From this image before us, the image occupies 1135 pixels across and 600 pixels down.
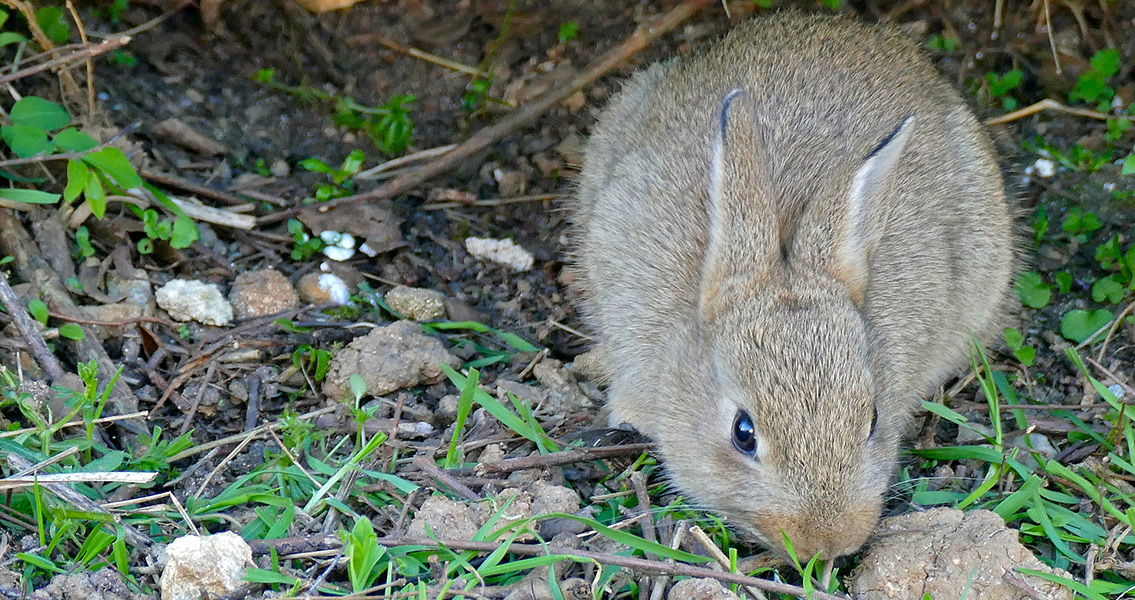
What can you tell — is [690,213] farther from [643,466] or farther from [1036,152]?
[1036,152]

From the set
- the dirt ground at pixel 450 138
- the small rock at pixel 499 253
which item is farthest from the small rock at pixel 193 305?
the small rock at pixel 499 253

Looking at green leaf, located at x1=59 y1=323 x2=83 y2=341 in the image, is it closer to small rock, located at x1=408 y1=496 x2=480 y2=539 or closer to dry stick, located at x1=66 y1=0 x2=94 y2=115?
dry stick, located at x1=66 y1=0 x2=94 y2=115

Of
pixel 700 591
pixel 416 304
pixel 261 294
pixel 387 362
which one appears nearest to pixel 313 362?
pixel 387 362

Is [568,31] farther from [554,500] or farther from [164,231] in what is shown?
[554,500]

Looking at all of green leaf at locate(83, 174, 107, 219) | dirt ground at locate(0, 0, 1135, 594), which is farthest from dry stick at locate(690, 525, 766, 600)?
green leaf at locate(83, 174, 107, 219)

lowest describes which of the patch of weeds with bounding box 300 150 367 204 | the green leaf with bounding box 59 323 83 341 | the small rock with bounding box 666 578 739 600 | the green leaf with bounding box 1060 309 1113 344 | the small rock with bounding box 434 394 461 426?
the green leaf with bounding box 1060 309 1113 344

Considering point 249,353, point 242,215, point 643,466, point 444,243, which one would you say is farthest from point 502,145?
point 643,466
